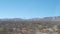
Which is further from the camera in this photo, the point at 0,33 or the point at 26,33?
the point at 26,33

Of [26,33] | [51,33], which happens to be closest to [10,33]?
[26,33]

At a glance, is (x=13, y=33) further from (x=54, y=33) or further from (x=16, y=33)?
(x=54, y=33)

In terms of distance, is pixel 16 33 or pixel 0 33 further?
pixel 16 33

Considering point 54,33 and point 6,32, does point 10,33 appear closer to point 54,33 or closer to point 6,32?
point 6,32

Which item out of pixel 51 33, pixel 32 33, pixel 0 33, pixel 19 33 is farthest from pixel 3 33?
pixel 51 33

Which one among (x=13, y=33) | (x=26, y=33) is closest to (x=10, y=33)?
(x=13, y=33)

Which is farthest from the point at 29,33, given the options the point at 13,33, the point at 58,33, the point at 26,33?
the point at 58,33

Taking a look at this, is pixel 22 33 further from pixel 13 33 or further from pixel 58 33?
pixel 58 33
